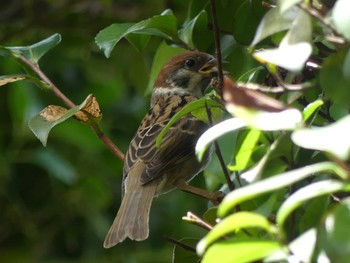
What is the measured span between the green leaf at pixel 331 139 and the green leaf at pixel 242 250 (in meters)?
0.15

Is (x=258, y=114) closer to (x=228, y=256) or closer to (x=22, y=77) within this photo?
(x=228, y=256)

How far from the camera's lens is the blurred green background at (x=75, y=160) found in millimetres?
4688

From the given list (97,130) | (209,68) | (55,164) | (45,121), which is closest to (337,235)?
(45,121)

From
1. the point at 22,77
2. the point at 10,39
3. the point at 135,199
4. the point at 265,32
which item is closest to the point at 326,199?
the point at 265,32

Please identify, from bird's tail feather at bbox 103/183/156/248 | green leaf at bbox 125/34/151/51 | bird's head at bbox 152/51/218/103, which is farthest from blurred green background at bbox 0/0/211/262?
green leaf at bbox 125/34/151/51

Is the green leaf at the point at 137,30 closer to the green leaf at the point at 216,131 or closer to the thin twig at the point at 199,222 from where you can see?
the thin twig at the point at 199,222

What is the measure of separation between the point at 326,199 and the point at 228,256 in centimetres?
29

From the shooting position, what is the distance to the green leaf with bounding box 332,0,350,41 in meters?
1.26

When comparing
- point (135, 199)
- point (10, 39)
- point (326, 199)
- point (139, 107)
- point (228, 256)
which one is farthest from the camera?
point (139, 107)

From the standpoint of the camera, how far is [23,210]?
4867 millimetres

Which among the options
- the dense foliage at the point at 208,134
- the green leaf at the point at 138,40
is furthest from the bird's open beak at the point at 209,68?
the green leaf at the point at 138,40

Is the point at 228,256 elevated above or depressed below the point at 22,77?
above

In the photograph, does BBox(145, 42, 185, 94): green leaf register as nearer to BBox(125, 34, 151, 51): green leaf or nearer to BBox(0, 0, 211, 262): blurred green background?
BBox(125, 34, 151, 51): green leaf

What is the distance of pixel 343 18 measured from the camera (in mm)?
1272
